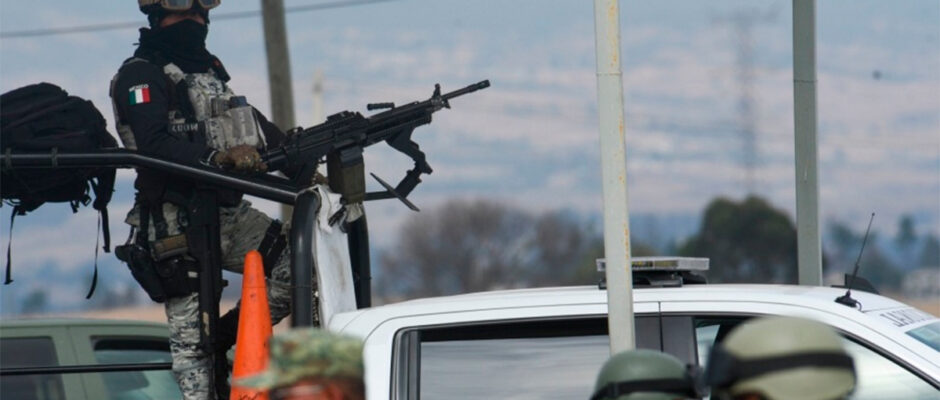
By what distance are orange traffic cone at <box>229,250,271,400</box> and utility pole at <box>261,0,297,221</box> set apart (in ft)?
29.6

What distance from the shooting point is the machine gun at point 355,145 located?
5383 mm

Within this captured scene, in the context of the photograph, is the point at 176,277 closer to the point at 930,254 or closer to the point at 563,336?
the point at 563,336

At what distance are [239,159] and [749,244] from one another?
1439 inches

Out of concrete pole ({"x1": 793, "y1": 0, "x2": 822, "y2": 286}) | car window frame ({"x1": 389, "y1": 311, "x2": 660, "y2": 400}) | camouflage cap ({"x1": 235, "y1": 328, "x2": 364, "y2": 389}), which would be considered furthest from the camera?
concrete pole ({"x1": 793, "y1": 0, "x2": 822, "y2": 286})

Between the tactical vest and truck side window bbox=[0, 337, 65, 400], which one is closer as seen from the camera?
the tactical vest

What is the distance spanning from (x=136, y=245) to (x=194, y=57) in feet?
2.38

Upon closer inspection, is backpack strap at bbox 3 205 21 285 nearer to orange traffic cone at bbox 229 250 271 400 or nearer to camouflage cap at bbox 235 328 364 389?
orange traffic cone at bbox 229 250 271 400

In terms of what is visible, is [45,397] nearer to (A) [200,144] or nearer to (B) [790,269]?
(A) [200,144]

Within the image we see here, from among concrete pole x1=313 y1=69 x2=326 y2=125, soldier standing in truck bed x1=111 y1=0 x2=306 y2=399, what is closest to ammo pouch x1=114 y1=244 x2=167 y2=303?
soldier standing in truck bed x1=111 y1=0 x2=306 y2=399

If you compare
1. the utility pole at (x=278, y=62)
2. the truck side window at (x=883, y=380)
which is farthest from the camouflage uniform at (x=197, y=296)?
the utility pole at (x=278, y=62)

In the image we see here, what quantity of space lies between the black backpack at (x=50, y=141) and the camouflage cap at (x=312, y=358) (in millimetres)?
2588

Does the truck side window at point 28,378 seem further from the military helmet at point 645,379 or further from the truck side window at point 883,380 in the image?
the military helmet at point 645,379

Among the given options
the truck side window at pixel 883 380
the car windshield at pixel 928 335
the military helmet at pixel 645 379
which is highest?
the military helmet at pixel 645 379

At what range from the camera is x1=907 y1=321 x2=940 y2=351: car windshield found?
175 inches
